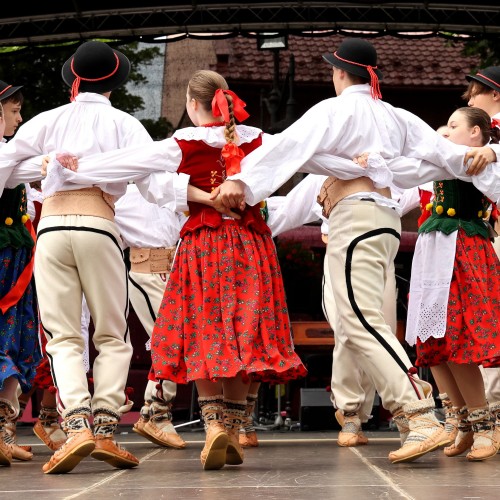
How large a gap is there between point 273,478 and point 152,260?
270cm

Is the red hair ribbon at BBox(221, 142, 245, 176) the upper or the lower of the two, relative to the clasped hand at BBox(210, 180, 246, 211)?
upper

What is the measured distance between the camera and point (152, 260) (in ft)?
21.8

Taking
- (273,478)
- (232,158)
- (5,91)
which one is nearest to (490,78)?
(232,158)

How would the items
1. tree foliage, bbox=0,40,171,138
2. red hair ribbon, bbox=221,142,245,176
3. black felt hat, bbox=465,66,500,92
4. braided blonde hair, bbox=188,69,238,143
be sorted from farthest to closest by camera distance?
tree foliage, bbox=0,40,171,138, black felt hat, bbox=465,66,500,92, braided blonde hair, bbox=188,69,238,143, red hair ribbon, bbox=221,142,245,176

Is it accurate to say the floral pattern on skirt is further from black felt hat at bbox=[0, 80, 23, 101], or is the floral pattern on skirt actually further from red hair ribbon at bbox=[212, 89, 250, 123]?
red hair ribbon at bbox=[212, 89, 250, 123]

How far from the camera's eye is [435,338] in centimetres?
507

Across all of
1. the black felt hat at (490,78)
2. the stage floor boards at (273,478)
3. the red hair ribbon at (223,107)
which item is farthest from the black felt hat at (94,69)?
the black felt hat at (490,78)

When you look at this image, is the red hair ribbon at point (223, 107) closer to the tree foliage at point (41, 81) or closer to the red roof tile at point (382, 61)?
the tree foliage at point (41, 81)

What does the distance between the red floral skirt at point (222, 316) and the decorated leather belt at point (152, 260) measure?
1968 mm

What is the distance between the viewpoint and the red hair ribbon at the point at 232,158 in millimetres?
4562

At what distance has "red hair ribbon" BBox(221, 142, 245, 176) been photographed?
456cm

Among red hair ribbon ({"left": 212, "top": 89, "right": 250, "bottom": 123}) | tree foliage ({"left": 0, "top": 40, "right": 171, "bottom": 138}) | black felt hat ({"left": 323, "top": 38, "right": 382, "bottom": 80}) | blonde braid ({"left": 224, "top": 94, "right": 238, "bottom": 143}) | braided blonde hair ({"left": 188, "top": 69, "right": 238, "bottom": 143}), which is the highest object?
tree foliage ({"left": 0, "top": 40, "right": 171, "bottom": 138})

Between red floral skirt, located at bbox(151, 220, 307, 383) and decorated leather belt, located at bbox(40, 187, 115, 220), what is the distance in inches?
17.5

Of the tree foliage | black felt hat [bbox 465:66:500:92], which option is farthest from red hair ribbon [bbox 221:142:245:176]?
the tree foliage
